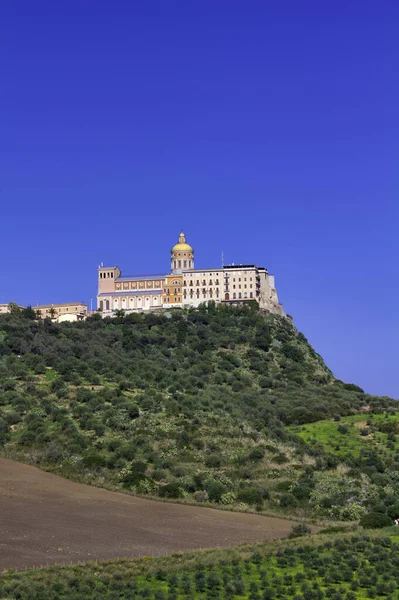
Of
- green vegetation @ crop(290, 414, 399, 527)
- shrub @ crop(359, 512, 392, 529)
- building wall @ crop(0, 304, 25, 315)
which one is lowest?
shrub @ crop(359, 512, 392, 529)

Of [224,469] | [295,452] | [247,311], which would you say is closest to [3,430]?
[224,469]

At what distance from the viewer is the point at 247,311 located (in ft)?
446

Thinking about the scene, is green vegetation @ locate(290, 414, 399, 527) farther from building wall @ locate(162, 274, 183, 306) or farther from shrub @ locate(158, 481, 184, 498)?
building wall @ locate(162, 274, 183, 306)

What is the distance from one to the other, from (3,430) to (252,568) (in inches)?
1326

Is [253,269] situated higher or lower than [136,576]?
higher

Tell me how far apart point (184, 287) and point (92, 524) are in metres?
90.2

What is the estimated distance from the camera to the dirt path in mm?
44688

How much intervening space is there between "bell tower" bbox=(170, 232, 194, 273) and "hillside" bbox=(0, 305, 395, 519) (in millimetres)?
9771

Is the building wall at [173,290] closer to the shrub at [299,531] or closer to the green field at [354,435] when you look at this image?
the green field at [354,435]

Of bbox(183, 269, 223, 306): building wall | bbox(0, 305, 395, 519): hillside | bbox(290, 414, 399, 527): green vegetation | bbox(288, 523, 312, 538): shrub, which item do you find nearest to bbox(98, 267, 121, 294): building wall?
bbox(0, 305, 395, 519): hillside

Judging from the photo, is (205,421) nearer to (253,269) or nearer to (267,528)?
(267,528)

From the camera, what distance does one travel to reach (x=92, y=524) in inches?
2029

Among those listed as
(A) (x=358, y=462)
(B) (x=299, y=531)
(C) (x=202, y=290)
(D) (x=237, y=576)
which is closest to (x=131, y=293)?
(C) (x=202, y=290)

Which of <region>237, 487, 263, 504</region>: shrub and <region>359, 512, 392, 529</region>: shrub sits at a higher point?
<region>237, 487, 263, 504</region>: shrub
